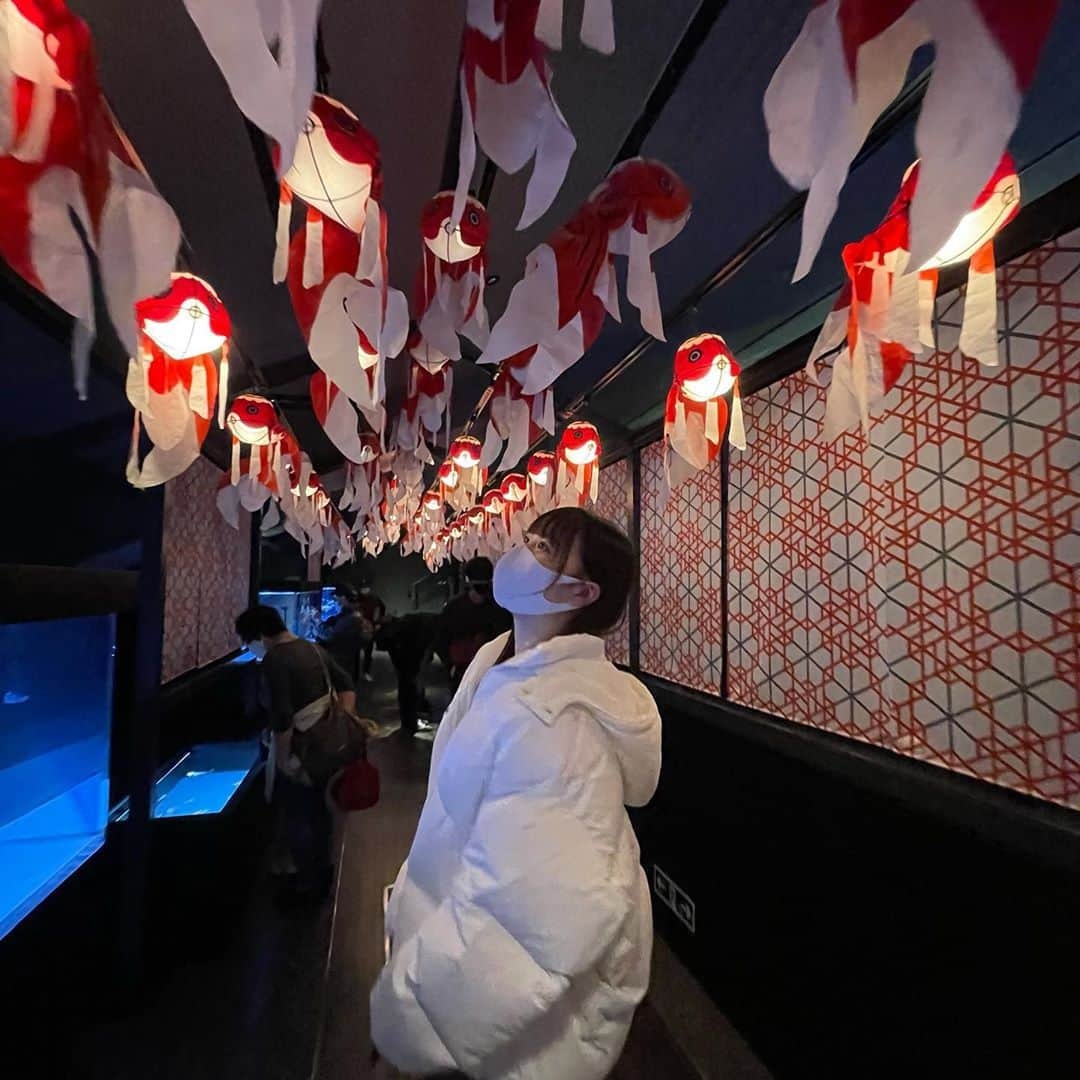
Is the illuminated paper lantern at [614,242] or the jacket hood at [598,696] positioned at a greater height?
the illuminated paper lantern at [614,242]

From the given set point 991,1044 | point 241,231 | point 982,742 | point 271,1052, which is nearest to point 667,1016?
point 991,1044

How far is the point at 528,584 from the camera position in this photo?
0.98 metres

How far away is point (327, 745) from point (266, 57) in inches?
87.2

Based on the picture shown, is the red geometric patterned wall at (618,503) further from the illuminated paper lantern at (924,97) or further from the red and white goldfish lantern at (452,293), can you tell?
the illuminated paper lantern at (924,97)

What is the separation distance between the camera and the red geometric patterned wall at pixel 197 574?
2.40 metres

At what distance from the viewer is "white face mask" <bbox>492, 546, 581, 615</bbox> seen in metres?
0.96

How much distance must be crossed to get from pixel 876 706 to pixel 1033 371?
893mm

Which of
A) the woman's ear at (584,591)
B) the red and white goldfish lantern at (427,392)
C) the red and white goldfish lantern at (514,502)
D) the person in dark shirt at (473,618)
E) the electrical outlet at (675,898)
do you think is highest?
the red and white goldfish lantern at (427,392)

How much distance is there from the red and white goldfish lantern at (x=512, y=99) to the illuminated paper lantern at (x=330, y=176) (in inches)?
7.4

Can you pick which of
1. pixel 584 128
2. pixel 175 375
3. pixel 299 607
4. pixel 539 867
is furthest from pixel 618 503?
pixel 299 607

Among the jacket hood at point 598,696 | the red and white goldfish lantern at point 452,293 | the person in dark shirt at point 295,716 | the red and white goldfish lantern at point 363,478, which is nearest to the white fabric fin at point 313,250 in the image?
the red and white goldfish lantern at point 452,293

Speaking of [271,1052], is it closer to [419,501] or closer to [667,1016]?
[667,1016]

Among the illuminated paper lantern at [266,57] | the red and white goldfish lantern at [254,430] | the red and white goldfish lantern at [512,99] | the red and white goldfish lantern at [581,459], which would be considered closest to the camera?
the illuminated paper lantern at [266,57]

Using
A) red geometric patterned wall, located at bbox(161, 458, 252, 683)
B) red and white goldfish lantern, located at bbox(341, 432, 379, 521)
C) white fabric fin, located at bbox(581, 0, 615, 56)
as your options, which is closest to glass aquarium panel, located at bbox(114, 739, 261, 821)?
red geometric patterned wall, located at bbox(161, 458, 252, 683)
